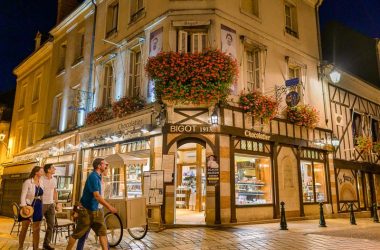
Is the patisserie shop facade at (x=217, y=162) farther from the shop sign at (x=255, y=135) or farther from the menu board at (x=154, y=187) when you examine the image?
the menu board at (x=154, y=187)

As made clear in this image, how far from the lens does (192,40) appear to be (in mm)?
10797

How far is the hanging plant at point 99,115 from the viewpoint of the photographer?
41.7ft

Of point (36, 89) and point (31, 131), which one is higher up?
point (36, 89)

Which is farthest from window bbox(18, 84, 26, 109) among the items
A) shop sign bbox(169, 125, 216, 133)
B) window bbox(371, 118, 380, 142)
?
window bbox(371, 118, 380, 142)

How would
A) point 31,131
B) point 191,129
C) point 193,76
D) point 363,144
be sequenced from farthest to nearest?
1. point 31,131
2. point 363,144
3. point 191,129
4. point 193,76

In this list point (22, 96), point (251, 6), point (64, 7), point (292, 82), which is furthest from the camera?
point (22, 96)

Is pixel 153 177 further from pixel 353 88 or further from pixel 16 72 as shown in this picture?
pixel 16 72

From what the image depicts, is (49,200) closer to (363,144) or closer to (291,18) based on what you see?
(291,18)

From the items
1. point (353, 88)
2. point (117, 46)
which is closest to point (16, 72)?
point (117, 46)

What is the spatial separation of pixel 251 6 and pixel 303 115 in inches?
184

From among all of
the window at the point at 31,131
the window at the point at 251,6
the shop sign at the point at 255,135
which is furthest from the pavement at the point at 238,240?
the window at the point at 31,131

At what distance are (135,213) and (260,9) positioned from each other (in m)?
9.14

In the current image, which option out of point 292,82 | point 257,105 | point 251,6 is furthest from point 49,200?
point 251,6

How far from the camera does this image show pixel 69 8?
18.4 meters
